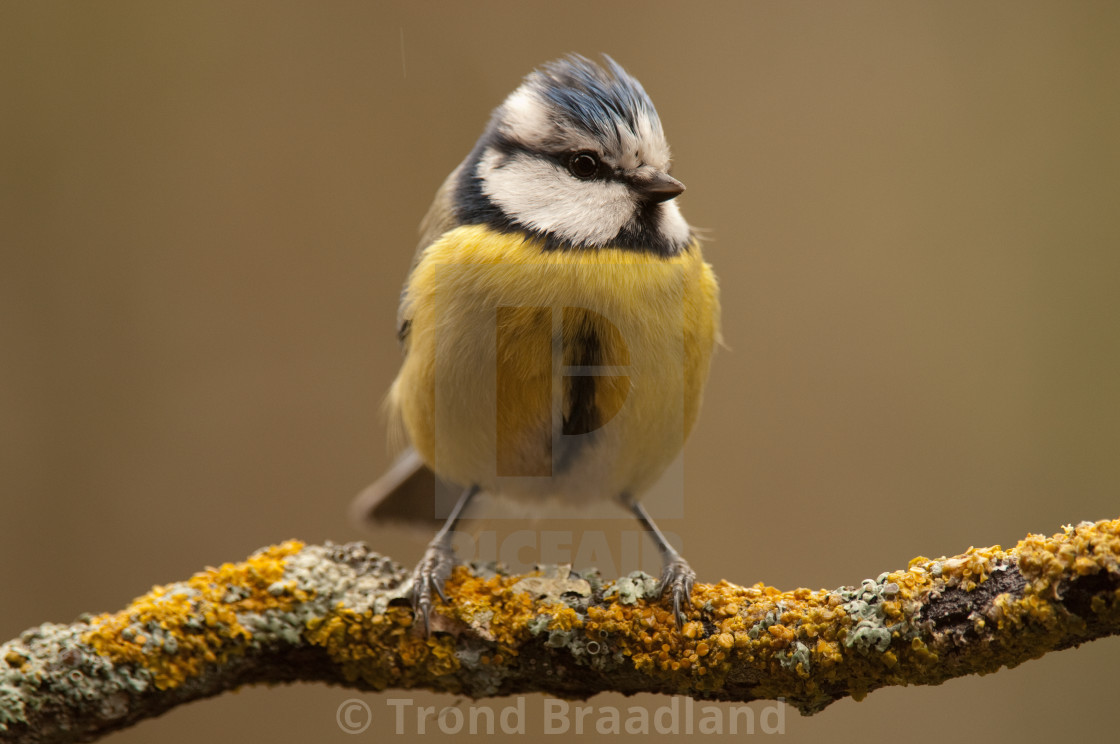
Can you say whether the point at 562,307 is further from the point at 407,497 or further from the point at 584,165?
the point at 407,497

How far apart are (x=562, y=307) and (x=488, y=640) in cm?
61

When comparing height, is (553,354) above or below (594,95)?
below

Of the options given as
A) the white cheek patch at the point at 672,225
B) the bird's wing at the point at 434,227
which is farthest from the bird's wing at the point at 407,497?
the white cheek patch at the point at 672,225

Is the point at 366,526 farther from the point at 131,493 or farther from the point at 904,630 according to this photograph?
the point at 904,630

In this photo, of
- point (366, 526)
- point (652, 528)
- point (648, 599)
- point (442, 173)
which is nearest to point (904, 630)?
point (648, 599)

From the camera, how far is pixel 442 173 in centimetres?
298

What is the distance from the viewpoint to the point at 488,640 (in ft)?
5.18

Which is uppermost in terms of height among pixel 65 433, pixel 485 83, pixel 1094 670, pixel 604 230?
pixel 485 83

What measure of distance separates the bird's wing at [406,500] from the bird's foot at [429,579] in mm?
499

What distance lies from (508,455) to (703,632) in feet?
1.95

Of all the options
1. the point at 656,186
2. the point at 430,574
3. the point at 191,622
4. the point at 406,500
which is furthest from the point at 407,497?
the point at 656,186

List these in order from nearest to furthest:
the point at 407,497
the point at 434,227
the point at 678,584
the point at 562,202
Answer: the point at 678,584
the point at 562,202
the point at 434,227
the point at 407,497

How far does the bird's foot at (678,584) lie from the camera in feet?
4.96

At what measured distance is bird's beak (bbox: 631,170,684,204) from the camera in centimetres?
173
